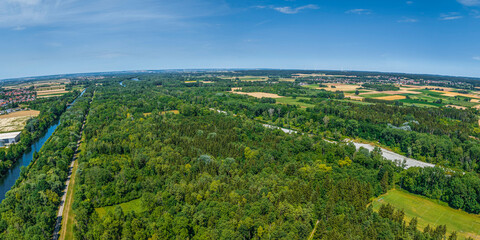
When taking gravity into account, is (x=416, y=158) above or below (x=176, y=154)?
below

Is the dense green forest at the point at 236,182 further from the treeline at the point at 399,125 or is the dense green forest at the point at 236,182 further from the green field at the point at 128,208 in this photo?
the treeline at the point at 399,125

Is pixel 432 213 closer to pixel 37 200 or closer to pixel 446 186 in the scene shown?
pixel 446 186

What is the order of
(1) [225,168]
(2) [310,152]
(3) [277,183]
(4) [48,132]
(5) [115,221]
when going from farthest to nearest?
1. (4) [48,132]
2. (2) [310,152]
3. (1) [225,168]
4. (3) [277,183]
5. (5) [115,221]

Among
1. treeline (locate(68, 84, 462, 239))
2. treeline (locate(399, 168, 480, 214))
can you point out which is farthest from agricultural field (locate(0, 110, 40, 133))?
treeline (locate(399, 168, 480, 214))

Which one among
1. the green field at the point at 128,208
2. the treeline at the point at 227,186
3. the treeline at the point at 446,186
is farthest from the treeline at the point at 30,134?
the treeline at the point at 446,186

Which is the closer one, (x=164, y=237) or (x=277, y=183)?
(x=164, y=237)

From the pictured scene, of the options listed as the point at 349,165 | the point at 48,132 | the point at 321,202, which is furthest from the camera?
the point at 48,132

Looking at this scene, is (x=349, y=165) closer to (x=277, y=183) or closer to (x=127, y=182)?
(x=277, y=183)

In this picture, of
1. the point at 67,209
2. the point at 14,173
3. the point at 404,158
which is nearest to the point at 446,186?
the point at 404,158

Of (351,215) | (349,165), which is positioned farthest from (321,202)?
(349,165)
